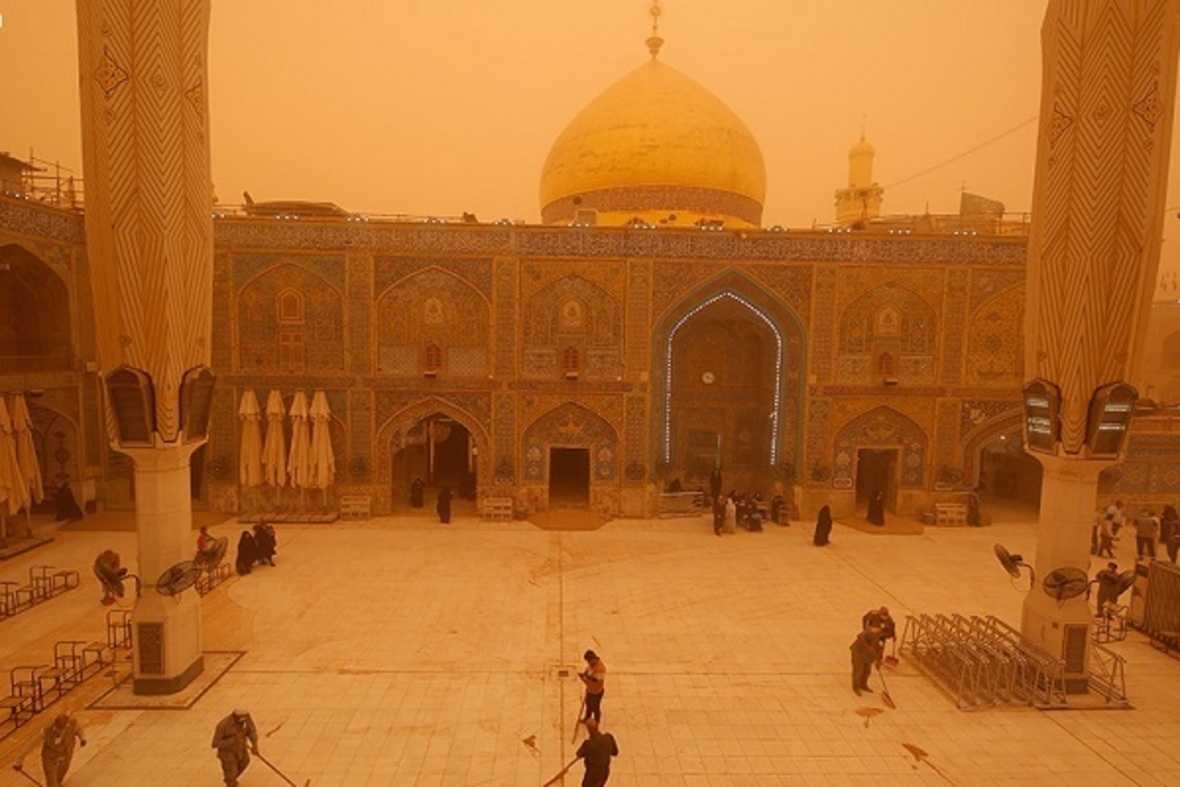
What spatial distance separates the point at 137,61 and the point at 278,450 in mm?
10490

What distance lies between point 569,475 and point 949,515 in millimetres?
10382

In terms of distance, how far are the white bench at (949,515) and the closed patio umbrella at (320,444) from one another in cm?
1495

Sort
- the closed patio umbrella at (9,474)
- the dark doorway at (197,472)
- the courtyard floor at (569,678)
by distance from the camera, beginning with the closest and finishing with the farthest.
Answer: the courtyard floor at (569,678) → the closed patio umbrella at (9,474) → the dark doorway at (197,472)

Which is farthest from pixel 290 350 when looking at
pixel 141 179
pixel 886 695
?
pixel 886 695

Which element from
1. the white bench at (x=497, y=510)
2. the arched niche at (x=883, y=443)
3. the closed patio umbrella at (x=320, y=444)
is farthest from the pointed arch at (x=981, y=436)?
the closed patio umbrella at (x=320, y=444)

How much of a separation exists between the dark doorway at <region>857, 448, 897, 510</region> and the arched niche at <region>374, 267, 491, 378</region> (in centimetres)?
1022

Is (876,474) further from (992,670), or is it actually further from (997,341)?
(992,670)

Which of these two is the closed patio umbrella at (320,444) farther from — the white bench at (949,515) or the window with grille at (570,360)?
the white bench at (949,515)

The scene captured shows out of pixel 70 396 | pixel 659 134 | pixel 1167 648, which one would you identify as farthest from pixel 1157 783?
pixel 70 396

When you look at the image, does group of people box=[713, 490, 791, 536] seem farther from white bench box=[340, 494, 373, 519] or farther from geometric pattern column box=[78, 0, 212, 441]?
geometric pattern column box=[78, 0, 212, 441]

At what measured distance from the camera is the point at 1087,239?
9.00m

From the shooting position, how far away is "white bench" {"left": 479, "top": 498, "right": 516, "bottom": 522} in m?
17.9

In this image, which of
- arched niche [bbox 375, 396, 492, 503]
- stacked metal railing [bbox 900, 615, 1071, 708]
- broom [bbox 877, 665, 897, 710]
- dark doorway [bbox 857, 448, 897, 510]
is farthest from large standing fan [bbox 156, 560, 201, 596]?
dark doorway [bbox 857, 448, 897, 510]

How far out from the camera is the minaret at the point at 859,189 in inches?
1168
